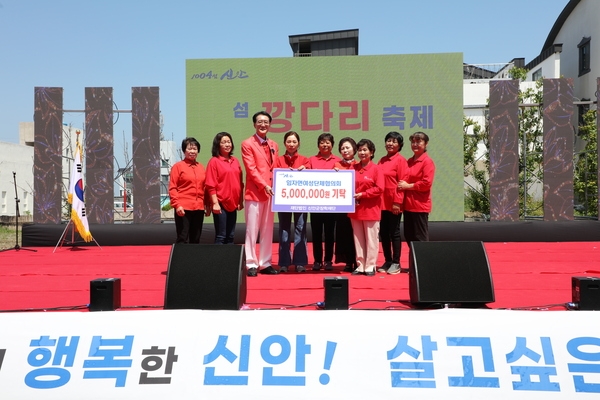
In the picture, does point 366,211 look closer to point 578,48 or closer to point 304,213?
point 304,213

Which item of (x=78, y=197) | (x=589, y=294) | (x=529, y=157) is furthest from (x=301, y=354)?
(x=529, y=157)

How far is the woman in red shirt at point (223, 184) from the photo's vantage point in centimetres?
548

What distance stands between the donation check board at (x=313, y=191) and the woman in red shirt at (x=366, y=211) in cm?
9

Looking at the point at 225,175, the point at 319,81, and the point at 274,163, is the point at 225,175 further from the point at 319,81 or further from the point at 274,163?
the point at 319,81

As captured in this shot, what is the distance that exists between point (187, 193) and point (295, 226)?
1.08 metres

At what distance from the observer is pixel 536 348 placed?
2.73 m

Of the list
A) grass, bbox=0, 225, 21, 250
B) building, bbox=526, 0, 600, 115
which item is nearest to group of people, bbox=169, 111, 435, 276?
grass, bbox=0, 225, 21, 250

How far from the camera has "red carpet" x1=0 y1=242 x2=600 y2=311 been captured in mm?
4273

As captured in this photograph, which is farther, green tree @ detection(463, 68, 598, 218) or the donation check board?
green tree @ detection(463, 68, 598, 218)

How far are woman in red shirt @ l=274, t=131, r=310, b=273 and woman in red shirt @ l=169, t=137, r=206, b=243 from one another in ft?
2.57

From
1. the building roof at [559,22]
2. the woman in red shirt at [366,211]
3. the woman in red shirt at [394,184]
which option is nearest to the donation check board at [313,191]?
the woman in red shirt at [366,211]

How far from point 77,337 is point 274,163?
2.98 metres

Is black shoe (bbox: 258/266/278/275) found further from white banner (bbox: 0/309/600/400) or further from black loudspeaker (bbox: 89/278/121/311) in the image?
white banner (bbox: 0/309/600/400)

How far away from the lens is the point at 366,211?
5.25 m
